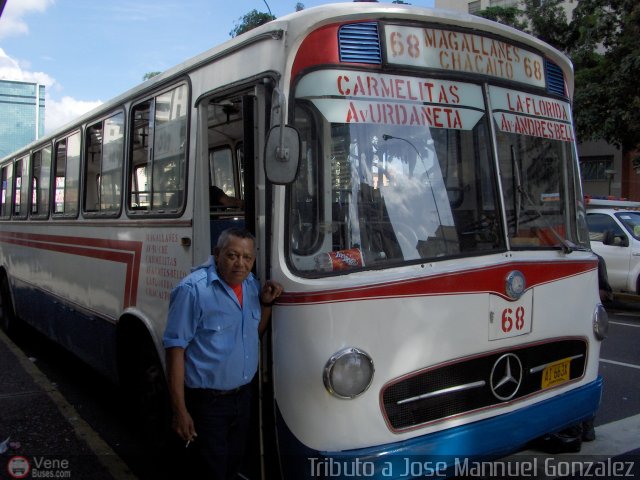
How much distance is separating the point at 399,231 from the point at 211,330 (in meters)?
1.07

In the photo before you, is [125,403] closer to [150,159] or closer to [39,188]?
[150,159]

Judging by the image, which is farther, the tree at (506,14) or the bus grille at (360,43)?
the tree at (506,14)

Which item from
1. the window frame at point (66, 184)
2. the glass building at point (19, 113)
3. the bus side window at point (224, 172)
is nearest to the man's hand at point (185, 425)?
the bus side window at point (224, 172)

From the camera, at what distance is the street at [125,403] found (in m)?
4.58

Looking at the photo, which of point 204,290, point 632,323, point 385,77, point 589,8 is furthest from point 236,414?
point 589,8

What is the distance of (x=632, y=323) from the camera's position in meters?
10.0

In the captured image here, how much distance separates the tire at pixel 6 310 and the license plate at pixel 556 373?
7.87 m

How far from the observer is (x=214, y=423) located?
300cm

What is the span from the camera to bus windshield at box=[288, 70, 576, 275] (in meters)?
3.07

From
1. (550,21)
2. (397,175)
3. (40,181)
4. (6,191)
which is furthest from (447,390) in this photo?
(550,21)

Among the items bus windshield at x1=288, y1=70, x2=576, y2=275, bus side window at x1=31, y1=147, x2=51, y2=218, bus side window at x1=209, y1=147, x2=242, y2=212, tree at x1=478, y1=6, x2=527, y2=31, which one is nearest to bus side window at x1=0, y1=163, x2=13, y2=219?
bus side window at x1=31, y1=147, x2=51, y2=218

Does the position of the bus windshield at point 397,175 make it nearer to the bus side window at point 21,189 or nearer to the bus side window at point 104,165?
the bus side window at point 104,165

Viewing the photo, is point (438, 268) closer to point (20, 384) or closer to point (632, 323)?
point (20, 384)

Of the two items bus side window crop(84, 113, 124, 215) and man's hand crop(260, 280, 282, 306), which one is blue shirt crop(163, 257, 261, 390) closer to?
man's hand crop(260, 280, 282, 306)
